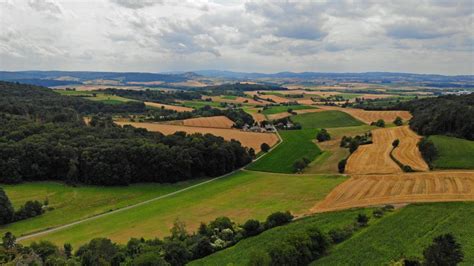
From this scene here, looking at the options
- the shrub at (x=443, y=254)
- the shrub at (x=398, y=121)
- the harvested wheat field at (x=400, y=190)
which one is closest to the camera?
the shrub at (x=443, y=254)

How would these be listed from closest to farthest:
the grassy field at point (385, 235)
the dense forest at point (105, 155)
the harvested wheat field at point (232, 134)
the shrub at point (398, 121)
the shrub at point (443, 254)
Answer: the shrub at point (443, 254)
the grassy field at point (385, 235)
the dense forest at point (105, 155)
the harvested wheat field at point (232, 134)
the shrub at point (398, 121)

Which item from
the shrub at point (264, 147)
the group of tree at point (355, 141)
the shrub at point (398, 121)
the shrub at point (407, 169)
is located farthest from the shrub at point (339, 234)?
the shrub at point (398, 121)

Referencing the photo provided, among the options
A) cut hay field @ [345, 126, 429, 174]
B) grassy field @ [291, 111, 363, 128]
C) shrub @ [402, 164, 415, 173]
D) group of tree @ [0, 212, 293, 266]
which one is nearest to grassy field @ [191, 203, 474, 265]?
group of tree @ [0, 212, 293, 266]

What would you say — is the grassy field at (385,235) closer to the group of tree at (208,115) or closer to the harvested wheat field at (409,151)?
the harvested wheat field at (409,151)

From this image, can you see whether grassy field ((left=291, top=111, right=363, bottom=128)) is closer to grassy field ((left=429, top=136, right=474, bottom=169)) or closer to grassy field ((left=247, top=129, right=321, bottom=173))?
grassy field ((left=247, top=129, right=321, bottom=173))

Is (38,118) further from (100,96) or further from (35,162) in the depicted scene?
(100,96)

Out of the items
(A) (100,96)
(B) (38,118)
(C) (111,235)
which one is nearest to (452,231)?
(C) (111,235)
